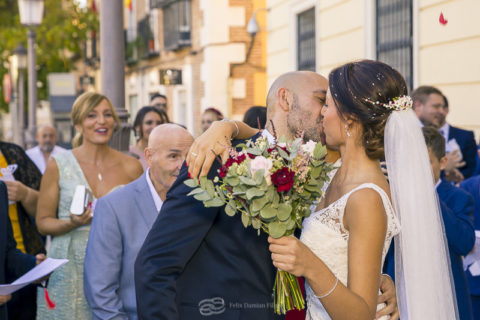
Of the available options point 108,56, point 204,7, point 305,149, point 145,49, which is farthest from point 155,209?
point 145,49

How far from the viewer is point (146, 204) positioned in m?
4.02

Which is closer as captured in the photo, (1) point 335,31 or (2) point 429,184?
(2) point 429,184

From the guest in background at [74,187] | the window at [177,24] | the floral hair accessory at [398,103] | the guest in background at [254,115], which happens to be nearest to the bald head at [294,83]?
the floral hair accessory at [398,103]

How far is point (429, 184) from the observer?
321 centimetres

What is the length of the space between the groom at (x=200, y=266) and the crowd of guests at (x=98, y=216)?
418mm

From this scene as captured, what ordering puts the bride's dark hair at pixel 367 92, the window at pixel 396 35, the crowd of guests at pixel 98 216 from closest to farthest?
the bride's dark hair at pixel 367 92 < the crowd of guests at pixel 98 216 < the window at pixel 396 35

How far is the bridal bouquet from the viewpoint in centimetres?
258

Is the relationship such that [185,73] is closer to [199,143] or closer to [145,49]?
[145,49]

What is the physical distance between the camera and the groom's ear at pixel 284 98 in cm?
316

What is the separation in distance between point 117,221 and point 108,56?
3.44m

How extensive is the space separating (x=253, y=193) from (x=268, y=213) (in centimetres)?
11

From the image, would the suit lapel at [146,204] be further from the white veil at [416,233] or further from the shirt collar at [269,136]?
the white veil at [416,233]

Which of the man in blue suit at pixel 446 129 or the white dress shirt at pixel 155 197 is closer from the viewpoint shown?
the white dress shirt at pixel 155 197

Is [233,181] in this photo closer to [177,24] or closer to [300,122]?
[300,122]
